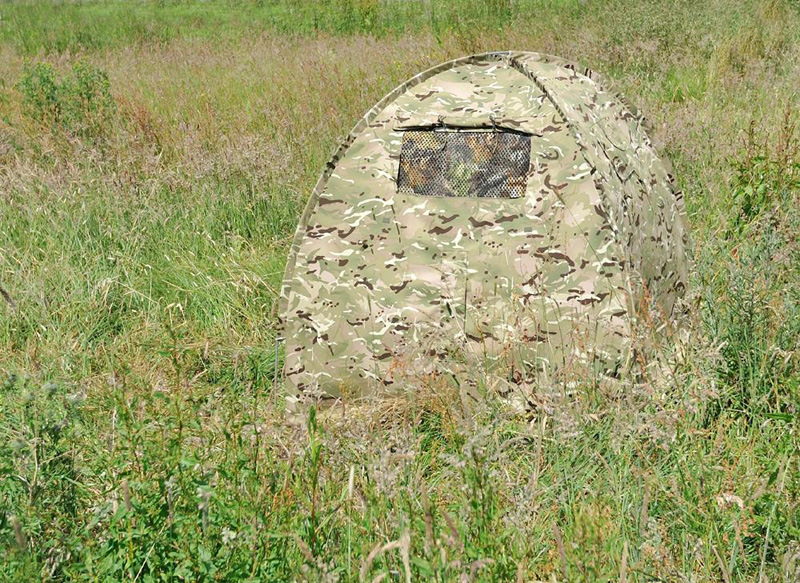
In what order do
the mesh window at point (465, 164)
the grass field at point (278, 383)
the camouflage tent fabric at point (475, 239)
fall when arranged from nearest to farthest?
the grass field at point (278, 383) → the camouflage tent fabric at point (475, 239) → the mesh window at point (465, 164)

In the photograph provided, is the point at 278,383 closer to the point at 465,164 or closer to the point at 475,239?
the point at 475,239

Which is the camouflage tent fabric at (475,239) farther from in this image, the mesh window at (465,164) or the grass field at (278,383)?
the grass field at (278,383)

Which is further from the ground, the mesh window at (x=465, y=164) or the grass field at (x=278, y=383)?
the mesh window at (x=465, y=164)

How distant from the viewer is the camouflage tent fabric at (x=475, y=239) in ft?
8.95

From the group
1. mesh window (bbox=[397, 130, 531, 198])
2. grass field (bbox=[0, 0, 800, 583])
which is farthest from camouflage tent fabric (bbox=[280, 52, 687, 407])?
grass field (bbox=[0, 0, 800, 583])

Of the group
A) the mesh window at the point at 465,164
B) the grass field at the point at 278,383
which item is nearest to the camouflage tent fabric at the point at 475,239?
the mesh window at the point at 465,164

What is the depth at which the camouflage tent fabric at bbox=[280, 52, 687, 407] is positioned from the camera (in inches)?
107

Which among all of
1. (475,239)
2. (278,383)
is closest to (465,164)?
(475,239)

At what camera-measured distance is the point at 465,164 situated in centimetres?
291

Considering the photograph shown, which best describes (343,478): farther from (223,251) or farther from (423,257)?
(223,251)

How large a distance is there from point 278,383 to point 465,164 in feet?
3.90

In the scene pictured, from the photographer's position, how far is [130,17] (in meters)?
13.7

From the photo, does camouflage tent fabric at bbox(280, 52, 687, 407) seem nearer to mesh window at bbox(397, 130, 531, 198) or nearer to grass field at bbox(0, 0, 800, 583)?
mesh window at bbox(397, 130, 531, 198)

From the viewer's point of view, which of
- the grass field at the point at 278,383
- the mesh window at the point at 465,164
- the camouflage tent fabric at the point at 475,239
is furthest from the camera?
the mesh window at the point at 465,164
